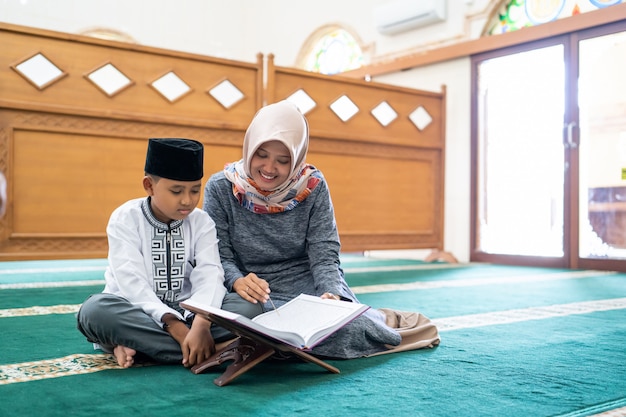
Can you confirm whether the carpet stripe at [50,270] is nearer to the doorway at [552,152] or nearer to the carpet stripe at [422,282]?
the carpet stripe at [422,282]

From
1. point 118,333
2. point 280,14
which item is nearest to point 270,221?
point 118,333

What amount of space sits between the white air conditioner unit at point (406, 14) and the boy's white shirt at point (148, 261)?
14.8 ft

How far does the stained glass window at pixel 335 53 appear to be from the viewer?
7.07 metres

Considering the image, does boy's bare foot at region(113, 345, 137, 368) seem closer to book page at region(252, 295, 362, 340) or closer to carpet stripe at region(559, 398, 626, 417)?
book page at region(252, 295, 362, 340)

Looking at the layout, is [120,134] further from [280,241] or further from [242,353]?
[242,353]

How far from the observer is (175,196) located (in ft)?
Answer: 5.70

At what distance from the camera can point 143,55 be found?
4188 mm

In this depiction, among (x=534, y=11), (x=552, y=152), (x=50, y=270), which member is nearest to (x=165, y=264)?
(x=50, y=270)

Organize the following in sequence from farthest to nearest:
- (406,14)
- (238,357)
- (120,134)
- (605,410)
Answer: (406,14) → (120,134) → (238,357) → (605,410)

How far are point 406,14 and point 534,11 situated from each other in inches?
45.4

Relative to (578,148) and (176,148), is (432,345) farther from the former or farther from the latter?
(578,148)

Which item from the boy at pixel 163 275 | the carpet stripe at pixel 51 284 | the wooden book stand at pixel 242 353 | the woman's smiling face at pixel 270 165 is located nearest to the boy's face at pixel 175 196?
the boy at pixel 163 275

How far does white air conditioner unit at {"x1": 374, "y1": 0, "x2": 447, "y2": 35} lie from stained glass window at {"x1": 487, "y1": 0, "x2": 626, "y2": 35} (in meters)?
0.50

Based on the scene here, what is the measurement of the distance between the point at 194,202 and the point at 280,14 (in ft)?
22.1
